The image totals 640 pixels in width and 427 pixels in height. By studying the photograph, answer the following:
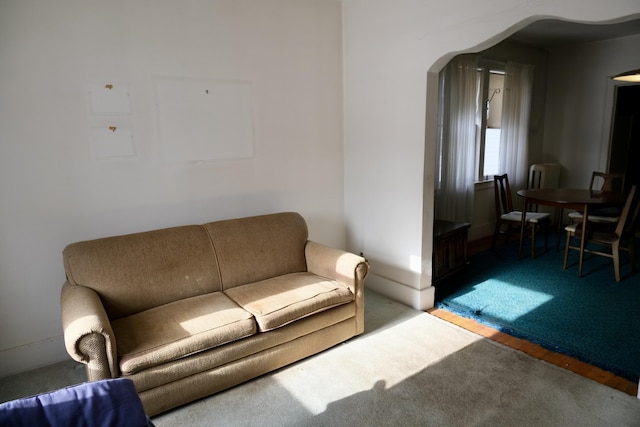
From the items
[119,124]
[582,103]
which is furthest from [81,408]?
[582,103]

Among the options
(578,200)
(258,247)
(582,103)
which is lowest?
(258,247)

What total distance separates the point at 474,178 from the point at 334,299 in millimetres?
3269

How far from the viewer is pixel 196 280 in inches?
108

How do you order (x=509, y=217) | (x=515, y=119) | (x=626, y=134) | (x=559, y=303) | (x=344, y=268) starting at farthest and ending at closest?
(x=626, y=134)
(x=515, y=119)
(x=509, y=217)
(x=559, y=303)
(x=344, y=268)

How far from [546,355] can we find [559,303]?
0.96 meters

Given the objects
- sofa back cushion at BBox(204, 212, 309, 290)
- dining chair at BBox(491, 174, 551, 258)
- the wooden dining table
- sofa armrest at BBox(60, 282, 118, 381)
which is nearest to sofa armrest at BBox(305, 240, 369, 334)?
sofa back cushion at BBox(204, 212, 309, 290)

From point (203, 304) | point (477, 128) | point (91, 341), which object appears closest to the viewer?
point (91, 341)

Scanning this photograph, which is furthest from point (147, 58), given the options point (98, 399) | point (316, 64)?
point (98, 399)

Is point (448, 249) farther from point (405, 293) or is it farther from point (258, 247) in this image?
point (258, 247)

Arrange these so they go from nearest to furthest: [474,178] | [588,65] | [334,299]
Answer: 1. [334,299]
2. [474,178]
3. [588,65]

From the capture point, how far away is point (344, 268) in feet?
9.36

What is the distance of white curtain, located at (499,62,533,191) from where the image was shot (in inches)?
214

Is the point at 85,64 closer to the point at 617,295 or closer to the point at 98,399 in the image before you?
the point at 98,399

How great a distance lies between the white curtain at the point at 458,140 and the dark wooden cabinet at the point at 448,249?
0.80 meters
